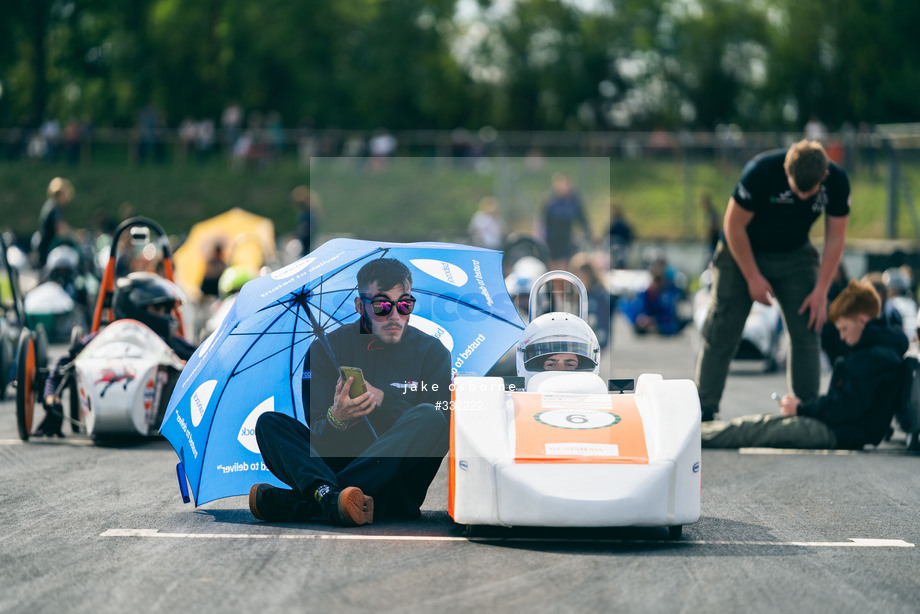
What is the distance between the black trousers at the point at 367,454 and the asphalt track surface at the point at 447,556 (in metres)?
0.24

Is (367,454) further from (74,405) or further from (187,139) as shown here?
(187,139)

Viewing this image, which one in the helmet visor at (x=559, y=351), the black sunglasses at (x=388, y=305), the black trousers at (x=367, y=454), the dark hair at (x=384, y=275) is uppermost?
the dark hair at (x=384, y=275)

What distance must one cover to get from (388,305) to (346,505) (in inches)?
38.8

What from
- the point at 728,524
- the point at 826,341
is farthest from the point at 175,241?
the point at 728,524

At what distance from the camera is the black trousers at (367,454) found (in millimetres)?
6359

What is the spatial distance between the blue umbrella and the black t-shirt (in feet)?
8.77

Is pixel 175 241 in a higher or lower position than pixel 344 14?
lower

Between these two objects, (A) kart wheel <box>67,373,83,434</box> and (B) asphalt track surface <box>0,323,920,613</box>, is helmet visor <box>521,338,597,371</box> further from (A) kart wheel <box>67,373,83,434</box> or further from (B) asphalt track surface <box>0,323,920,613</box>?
(A) kart wheel <box>67,373,83,434</box>

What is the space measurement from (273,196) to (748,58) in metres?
25.2

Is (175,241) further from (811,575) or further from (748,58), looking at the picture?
(748,58)

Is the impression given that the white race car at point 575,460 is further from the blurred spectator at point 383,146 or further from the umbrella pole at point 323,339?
the blurred spectator at point 383,146

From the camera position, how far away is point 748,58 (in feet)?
179

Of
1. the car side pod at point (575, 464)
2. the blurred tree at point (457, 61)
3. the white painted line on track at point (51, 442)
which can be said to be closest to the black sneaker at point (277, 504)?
the car side pod at point (575, 464)

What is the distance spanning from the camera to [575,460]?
581cm
